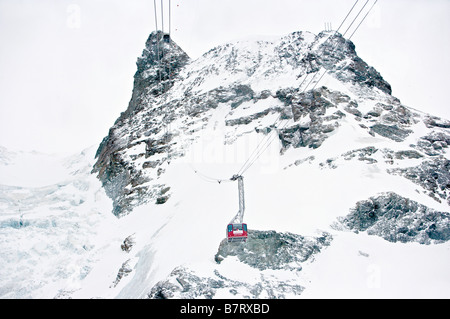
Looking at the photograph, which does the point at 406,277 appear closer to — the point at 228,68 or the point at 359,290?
the point at 359,290

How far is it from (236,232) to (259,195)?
41.2ft

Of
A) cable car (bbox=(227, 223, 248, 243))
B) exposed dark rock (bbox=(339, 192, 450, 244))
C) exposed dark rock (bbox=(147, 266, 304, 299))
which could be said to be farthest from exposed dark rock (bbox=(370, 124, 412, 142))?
exposed dark rock (bbox=(147, 266, 304, 299))

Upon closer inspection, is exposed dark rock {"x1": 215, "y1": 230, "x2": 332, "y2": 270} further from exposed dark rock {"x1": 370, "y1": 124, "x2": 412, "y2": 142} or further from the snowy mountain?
exposed dark rock {"x1": 370, "y1": 124, "x2": 412, "y2": 142}

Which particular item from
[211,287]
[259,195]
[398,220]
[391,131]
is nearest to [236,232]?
[211,287]

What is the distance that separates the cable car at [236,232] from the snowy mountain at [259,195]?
207 centimetres

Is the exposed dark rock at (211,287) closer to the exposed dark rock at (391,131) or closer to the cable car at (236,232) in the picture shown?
the cable car at (236,232)

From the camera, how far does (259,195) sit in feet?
124

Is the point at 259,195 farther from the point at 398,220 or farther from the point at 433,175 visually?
the point at 433,175

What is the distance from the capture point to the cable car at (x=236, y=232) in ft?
84.6

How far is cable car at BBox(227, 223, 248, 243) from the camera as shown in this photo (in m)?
25.8

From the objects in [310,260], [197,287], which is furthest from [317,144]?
[197,287]

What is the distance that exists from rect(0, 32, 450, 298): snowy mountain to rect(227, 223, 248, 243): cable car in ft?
6.80

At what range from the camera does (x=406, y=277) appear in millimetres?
24094
